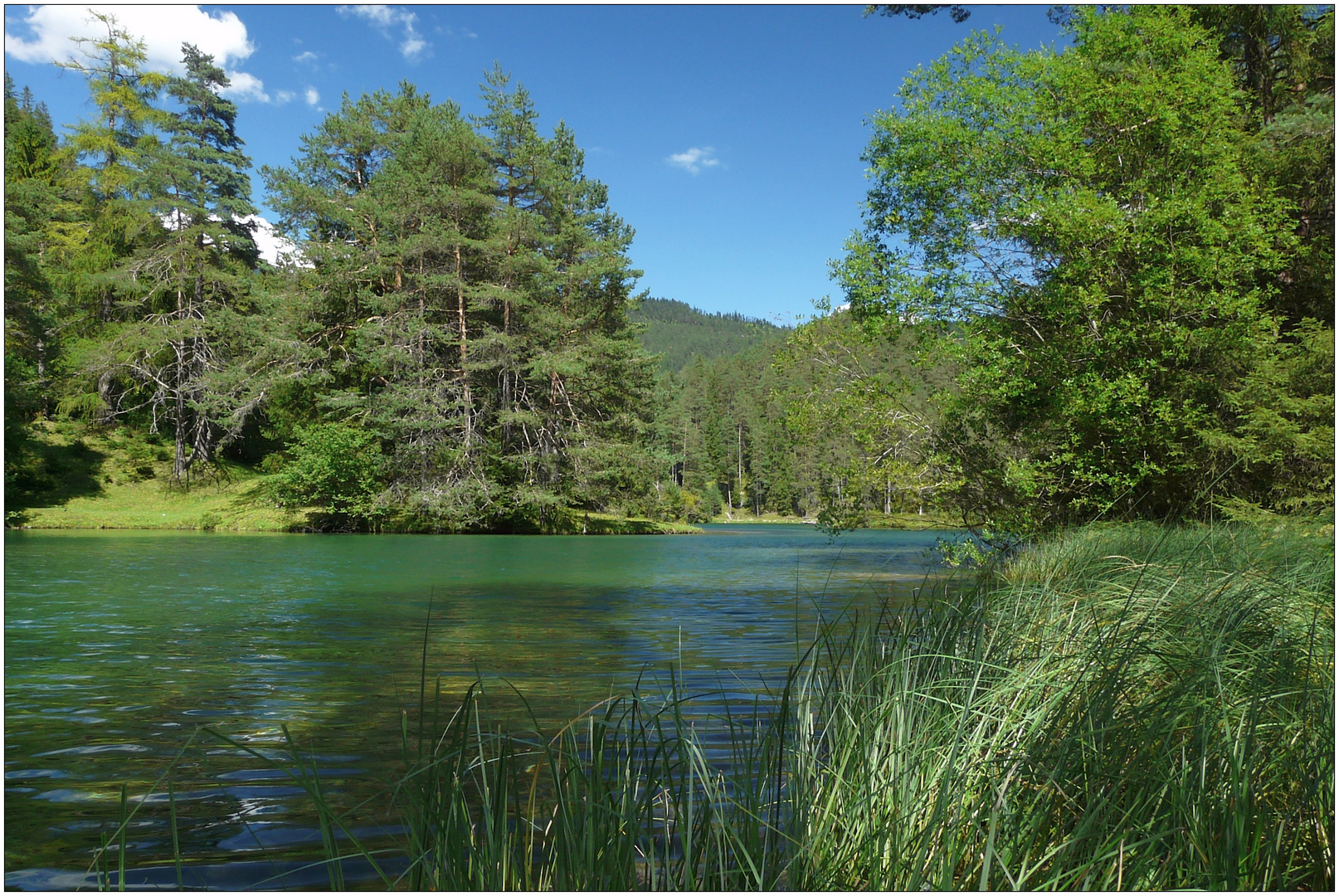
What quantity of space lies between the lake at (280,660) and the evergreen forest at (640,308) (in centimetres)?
374

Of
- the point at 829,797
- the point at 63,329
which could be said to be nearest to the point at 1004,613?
the point at 829,797

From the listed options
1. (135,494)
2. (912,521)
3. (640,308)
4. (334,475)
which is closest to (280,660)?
(912,521)

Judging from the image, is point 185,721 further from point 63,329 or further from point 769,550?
point 63,329

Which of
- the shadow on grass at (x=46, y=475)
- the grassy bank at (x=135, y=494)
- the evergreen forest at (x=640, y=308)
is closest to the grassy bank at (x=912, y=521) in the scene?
the evergreen forest at (x=640, y=308)

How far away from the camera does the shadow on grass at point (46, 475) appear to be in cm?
2755

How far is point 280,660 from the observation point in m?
7.23

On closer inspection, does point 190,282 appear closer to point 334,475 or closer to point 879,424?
point 334,475

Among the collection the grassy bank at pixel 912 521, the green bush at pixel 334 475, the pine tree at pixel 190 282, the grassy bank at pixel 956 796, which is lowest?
the grassy bank at pixel 956 796

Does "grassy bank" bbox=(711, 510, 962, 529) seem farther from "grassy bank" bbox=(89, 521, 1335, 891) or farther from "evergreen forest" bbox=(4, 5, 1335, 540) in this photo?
"grassy bank" bbox=(89, 521, 1335, 891)

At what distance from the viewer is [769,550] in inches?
992

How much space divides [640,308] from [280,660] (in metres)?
35.1

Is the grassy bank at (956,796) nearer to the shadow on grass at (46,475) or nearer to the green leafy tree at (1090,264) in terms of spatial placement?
the green leafy tree at (1090,264)

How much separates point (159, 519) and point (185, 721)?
28822 mm

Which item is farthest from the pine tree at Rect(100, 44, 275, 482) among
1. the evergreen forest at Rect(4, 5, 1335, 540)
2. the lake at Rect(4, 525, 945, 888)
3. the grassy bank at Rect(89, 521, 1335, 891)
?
the grassy bank at Rect(89, 521, 1335, 891)
